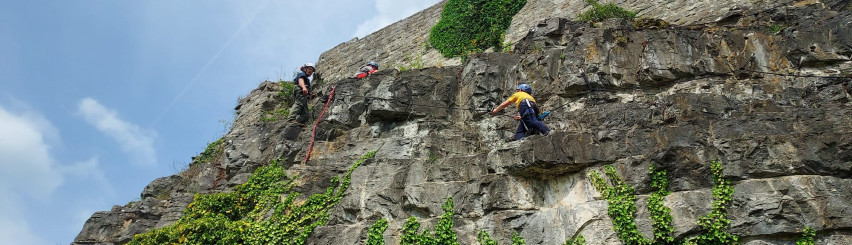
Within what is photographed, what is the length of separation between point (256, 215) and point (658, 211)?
5389 millimetres

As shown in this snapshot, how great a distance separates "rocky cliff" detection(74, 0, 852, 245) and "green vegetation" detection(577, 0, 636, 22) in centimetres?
45

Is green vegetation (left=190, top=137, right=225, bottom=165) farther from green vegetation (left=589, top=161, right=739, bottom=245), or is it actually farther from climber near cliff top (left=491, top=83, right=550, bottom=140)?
green vegetation (left=589, top=161, right=739, bottom=245)

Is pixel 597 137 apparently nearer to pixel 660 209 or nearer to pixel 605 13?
pixel 660 209

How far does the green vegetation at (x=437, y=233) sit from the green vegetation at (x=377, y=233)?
247 mm

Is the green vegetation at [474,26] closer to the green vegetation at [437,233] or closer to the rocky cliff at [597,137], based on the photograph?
the rocky cliff at [597,137]

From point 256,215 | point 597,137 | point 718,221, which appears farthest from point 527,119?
point 256,215

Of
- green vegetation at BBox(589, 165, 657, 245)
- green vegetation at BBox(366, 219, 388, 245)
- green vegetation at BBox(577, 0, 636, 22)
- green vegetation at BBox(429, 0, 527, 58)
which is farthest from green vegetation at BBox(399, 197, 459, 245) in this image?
green vegetation at BBox(429, 0, 527, 58)

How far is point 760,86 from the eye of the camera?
8.48 meters

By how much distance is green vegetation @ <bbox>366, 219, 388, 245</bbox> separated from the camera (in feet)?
25.7

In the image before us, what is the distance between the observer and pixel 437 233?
7594 mm

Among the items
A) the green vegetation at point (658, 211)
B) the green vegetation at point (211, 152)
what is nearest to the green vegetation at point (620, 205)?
the green vegetation at point (658, 211)

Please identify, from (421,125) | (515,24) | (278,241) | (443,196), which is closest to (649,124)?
(443,196)

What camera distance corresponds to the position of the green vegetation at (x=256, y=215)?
8758 millimetres

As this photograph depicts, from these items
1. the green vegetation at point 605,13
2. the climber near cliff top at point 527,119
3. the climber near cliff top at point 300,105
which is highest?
the climber near cliff top at point 300,105
